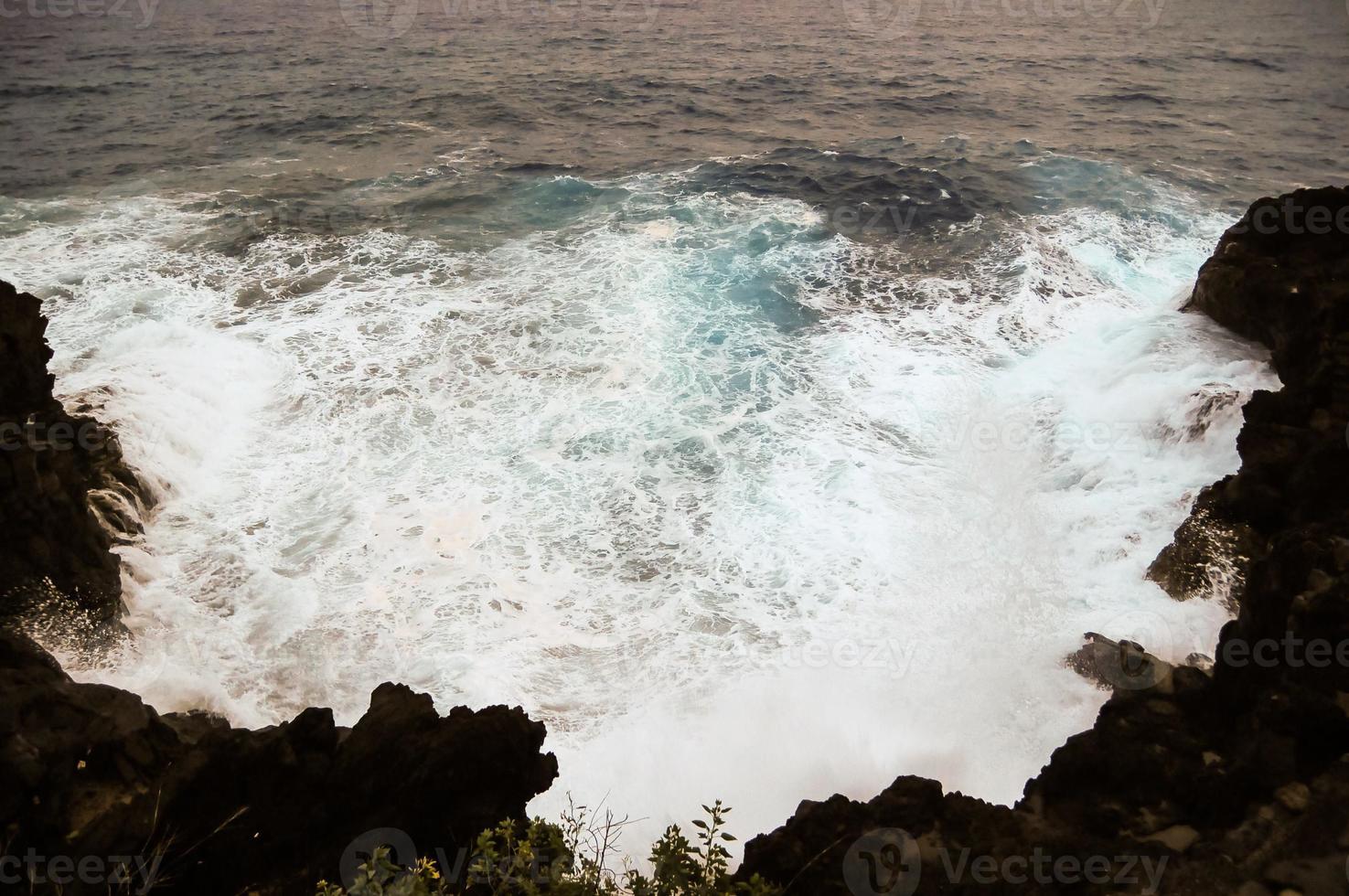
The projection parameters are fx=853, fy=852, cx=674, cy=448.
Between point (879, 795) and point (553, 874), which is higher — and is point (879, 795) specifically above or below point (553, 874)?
below

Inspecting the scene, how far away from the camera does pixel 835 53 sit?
31.0 m

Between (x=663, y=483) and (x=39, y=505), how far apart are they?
579 cm

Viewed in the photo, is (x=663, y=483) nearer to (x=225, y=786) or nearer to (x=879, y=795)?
(x=879, y=795)

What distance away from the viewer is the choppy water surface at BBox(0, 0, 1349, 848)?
24.1ft

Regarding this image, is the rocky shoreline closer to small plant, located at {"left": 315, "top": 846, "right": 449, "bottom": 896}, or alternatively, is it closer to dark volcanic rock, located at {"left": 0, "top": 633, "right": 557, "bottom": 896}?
dark volcanic rock, located at {"left": 0, "top": 633, "right": 557, "bottom": 896}

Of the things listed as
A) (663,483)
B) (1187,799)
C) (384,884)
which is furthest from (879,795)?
(663,483)

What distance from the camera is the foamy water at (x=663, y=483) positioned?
7.14 meters

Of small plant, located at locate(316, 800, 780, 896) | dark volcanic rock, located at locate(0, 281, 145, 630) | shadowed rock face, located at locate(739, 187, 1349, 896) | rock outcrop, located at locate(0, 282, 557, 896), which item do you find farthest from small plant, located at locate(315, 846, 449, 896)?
dark volcanic rock, located at locate(0, 281, 145, 630)

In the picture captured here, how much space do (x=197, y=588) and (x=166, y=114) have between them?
19681 mm

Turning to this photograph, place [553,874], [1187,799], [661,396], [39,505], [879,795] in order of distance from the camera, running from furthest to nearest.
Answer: [661,396], [39,505], [879,795], [1187,799], [553,874]

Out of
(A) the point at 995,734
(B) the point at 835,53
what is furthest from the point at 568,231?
(B) the point at 835,53

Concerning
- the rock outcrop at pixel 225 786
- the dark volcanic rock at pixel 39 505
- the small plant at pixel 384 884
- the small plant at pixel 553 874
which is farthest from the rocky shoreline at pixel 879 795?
the dark volcanic rock at pixel 39 505

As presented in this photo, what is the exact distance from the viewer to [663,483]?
9.80m

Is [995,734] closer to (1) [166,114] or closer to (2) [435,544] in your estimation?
(2) [435,544]
